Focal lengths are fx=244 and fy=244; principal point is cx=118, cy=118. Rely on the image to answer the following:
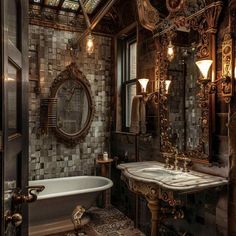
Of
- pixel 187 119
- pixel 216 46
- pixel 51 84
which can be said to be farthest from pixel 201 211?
pixel 51 84

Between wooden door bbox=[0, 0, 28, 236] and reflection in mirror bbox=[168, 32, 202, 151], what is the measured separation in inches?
64.4

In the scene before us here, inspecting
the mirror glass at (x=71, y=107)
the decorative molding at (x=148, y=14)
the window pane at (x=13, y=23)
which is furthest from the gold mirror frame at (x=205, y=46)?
the mirror glass at (x=71, y=107)

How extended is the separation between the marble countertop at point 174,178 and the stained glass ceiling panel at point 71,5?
8.59 feet

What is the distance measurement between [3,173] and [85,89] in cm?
323

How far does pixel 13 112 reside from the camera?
1190 millimetres

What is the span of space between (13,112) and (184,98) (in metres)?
1.87

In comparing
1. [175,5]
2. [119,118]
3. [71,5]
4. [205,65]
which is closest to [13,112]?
[205,65]

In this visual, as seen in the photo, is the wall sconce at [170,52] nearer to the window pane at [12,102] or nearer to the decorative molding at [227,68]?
the decorative molding at [227,68]

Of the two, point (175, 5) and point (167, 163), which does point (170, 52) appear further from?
point (167, 163)

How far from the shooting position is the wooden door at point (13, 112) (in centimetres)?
88

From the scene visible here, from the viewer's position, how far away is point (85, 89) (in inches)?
159

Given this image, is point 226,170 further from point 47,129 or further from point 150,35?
point 47,129

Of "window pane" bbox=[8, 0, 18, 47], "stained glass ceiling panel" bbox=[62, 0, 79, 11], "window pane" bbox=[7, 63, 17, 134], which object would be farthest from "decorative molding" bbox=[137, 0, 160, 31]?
"window pane" bbox=[7, 63, 17, 134]

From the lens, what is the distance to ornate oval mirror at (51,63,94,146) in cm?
383
